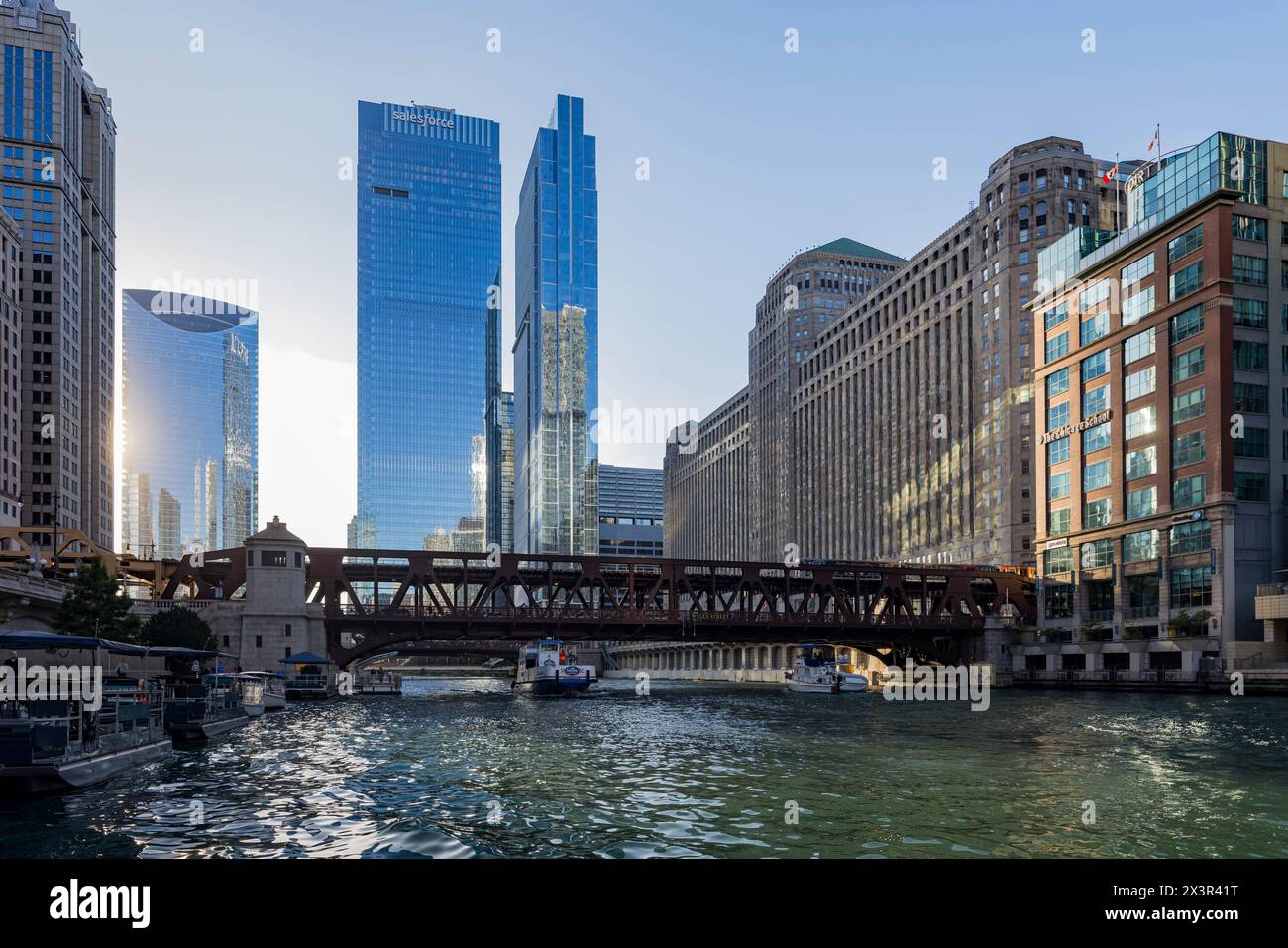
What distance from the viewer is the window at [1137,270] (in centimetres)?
10262

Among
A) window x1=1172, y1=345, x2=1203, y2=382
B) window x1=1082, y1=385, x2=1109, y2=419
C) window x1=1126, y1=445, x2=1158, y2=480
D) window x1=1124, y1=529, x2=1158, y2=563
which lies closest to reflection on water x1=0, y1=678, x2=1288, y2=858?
window x1=1124, y1=529, x2=1158, y2=563

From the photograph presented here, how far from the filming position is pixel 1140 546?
10288 centimetres

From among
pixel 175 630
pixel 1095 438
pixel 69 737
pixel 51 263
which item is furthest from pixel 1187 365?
pixel 51 263

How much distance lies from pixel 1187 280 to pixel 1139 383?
35.4 feet

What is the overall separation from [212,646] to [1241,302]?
311 ft

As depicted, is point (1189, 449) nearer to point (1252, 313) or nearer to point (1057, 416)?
point (1252, 313)

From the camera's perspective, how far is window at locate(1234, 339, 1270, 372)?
94.9m

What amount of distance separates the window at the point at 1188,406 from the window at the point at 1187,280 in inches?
357

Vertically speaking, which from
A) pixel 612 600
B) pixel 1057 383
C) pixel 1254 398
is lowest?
pixel 612 600

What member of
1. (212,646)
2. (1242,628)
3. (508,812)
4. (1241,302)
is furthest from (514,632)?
(508,812)

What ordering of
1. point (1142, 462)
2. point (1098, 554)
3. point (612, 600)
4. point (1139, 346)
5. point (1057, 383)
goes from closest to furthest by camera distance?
point (1142, 462) → point (1139, 346) → point (1098, 554) → point (612, 600) → point (1057, 383)

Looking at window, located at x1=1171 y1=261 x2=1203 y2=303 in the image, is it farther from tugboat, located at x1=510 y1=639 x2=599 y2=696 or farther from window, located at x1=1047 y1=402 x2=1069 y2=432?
tugboat, located at x1=510 y1=639 x2=599 y2=696

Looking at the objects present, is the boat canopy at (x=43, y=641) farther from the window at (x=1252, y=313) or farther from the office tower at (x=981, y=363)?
the office tower at (x=981, y=363)
